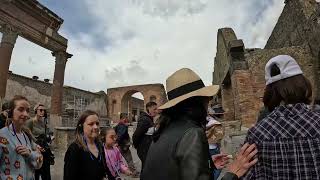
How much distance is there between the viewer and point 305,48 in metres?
11.2

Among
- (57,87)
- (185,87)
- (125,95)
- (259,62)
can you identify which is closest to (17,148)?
(185,87)

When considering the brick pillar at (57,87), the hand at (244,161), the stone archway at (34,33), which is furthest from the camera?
the brick pillar at (57,87)

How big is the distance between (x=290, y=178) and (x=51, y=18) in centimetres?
1825

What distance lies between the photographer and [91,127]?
375 cm

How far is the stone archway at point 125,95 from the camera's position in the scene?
39938mm

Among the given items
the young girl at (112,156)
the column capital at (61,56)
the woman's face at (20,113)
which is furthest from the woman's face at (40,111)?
the column capital at (61,56)

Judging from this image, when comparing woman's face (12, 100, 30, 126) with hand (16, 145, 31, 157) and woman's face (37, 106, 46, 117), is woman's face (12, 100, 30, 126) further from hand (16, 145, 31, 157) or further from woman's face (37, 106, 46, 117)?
woman's face (37, 106, 46, 117)

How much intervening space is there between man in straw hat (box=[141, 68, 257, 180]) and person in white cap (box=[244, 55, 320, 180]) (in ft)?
0.27

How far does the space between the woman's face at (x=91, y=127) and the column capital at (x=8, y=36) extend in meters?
13.1

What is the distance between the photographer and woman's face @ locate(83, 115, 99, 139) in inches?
147

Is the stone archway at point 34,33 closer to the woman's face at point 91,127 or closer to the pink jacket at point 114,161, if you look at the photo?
the pink jacket at point 114,161

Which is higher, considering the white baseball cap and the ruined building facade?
the ruined building facade

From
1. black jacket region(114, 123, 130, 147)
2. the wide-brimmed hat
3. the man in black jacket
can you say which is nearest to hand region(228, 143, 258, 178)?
the wide-brimmed hat

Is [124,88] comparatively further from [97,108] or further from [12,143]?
[12,143]
